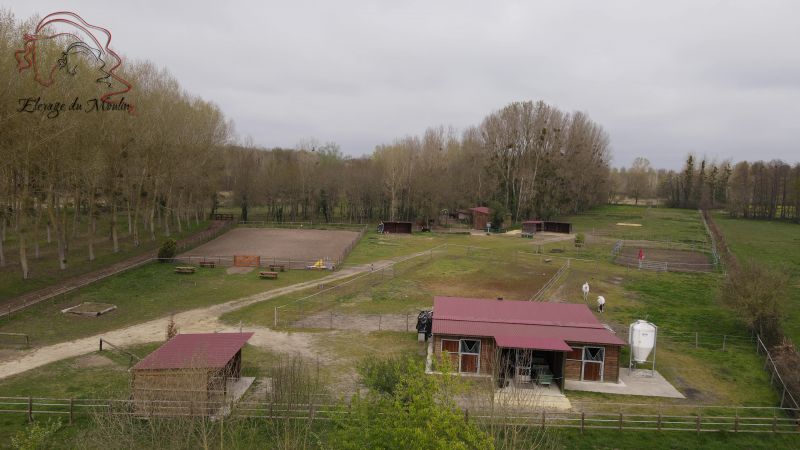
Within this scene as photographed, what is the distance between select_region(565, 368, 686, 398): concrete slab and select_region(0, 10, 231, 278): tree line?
35.1m

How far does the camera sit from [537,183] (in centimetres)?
8581

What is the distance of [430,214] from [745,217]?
80.6 metres

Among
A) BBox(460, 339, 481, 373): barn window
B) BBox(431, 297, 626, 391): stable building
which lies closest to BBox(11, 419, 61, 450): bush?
BBox(431, 297, 626, 391): stable building

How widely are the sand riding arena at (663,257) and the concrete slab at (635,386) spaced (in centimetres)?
2733

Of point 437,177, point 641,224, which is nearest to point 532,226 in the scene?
point 437,177

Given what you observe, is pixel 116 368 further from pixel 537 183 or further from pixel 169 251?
pixel 537 183

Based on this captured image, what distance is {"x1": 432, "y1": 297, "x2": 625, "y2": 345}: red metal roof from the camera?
941 inches

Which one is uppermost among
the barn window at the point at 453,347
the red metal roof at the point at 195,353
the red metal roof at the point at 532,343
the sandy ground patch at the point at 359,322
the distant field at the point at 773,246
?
the distant field at the point at 773,246

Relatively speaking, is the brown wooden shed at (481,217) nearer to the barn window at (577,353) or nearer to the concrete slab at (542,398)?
the barn window at (577,353)

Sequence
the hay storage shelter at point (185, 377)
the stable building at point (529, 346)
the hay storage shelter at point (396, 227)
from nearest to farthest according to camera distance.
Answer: the hay storage shelter at point (185, 377) → the stable building at point (529, 346) → the hay storage shelter at point (396, 227)

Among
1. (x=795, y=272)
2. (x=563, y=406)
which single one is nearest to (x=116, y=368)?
(x=563, y=406)

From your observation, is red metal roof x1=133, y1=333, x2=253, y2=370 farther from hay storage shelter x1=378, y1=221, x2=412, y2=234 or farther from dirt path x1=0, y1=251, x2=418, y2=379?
hay storage shelter x1=378, y1=221, x2=412, y2=234

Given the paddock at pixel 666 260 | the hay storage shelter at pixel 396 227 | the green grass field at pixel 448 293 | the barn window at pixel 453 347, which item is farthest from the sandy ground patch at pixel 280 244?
the paddock at pixel 666 260

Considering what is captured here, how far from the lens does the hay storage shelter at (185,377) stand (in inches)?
671
